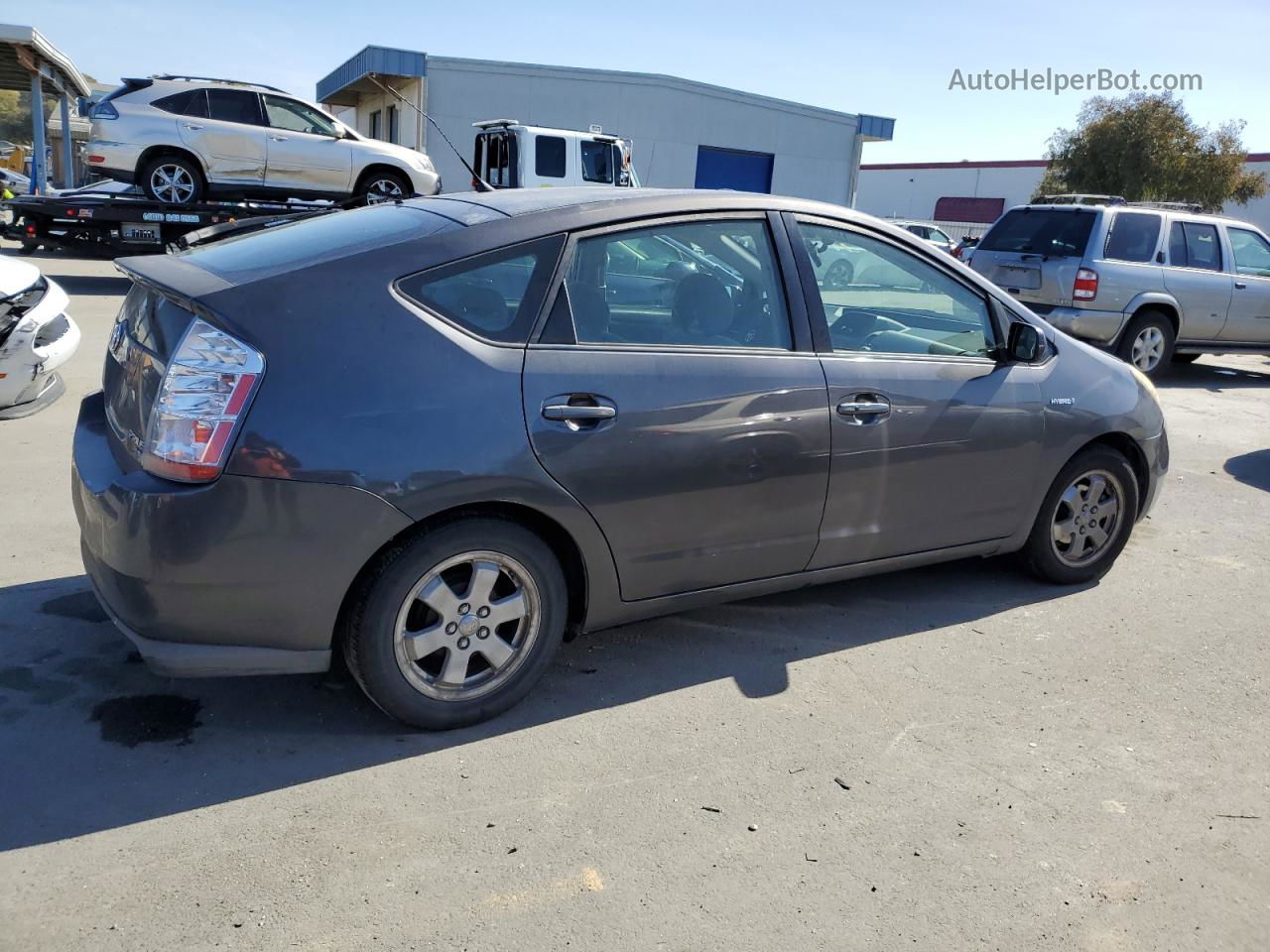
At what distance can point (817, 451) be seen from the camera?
3760 mm

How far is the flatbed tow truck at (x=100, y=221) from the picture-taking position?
12.8 meters

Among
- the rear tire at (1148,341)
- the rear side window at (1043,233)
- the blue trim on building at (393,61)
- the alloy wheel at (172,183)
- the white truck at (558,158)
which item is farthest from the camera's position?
the blue trim on building at (393,61)

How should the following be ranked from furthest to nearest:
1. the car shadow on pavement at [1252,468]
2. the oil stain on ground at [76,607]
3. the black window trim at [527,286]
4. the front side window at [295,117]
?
the front side window at [295,117] → the car shadow on pavement at [1252,468] → the oil stain on ground at [76,607] → the black window trim at [527,286]

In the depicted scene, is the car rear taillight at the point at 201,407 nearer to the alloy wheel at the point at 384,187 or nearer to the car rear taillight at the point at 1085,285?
the car rear taillight at the point at 1085,285

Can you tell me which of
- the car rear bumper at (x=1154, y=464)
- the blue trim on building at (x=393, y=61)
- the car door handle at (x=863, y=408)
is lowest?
the car rear bumper at (x=1154, y=464)

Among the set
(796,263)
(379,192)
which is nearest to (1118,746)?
(796,263)

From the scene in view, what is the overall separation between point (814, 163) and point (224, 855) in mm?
34293

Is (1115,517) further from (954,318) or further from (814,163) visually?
(814,163)

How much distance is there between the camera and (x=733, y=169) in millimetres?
32906

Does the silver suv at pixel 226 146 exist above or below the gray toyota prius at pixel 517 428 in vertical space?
above

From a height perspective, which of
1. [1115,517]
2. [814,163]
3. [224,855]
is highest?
[814,163]

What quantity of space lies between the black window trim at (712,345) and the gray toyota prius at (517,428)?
0.04ft

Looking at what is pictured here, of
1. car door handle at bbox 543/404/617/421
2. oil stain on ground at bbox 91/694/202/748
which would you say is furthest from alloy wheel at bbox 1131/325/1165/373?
oil stain on ground at bbox 91/694/202/748

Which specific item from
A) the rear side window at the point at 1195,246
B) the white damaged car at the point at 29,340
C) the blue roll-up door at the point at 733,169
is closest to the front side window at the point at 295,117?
the white damaged car at the point at 29,340
